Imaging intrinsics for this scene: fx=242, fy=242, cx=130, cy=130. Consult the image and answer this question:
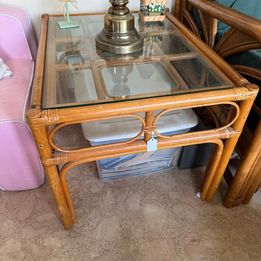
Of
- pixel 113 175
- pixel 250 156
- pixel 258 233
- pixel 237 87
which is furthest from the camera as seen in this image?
pixel 113 175

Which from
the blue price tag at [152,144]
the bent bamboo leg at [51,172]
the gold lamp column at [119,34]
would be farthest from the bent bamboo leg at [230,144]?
the bent bamboo leg at [51,172]

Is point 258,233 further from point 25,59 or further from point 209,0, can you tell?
point 25,59

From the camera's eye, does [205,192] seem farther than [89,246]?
Yes

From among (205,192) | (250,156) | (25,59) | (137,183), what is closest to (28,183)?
(137,183)

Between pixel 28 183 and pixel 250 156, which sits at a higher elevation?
pixel 250 156

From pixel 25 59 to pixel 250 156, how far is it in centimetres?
112

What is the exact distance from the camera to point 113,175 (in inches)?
45.2

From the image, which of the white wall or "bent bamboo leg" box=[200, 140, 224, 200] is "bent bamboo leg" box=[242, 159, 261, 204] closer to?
"bent bamboo leg" box=[200, 140, 224, 200]

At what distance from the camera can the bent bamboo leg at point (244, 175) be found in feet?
2.62

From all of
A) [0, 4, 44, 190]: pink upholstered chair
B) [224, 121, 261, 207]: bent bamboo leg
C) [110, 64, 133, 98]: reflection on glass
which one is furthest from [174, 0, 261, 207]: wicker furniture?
[0, 4, 44, 190]: pink upholstered chair

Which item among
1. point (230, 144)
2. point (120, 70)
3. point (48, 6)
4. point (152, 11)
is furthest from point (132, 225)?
point (48, 6)

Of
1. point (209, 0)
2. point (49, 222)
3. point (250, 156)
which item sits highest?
point (209, 0)

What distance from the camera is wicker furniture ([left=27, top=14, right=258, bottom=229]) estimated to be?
24.9 inches

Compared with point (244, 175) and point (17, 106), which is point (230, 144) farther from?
point (17, 106)
